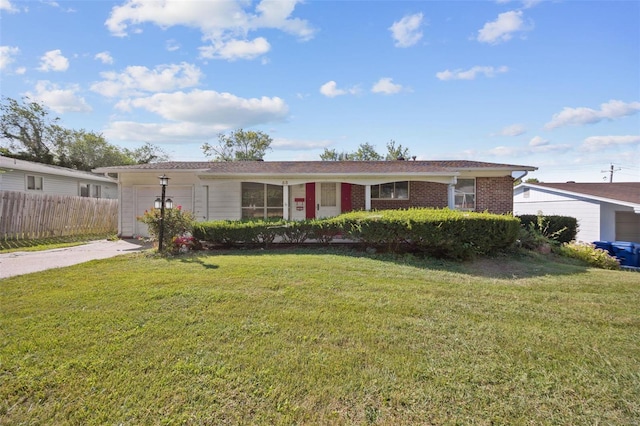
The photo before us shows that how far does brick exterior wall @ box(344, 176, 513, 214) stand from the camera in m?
12.7

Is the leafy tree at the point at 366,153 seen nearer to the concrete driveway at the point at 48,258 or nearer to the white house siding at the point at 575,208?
the white house siding at the point at 575,208

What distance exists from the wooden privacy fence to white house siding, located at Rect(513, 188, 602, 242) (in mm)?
22380

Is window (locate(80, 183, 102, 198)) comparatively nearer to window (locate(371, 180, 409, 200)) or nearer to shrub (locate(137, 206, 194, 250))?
shrub (locate(137, 206, 194, 250))

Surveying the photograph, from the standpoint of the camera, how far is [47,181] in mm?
17734

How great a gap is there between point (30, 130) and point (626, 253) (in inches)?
1733

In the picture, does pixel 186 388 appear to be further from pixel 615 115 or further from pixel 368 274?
pixel 615 115

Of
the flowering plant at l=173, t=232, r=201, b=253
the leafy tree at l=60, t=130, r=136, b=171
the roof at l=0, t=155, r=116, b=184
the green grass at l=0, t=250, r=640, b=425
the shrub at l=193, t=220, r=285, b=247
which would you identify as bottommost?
the green grass at l=0, t=250, r=640, b=425

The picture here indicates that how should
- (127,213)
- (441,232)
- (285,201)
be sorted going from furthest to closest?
(127,213) → (285,201) → (441,232)

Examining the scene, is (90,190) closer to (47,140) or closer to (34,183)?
(34,183)

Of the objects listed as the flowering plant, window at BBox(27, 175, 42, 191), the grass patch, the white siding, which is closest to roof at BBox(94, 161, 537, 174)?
the white siding

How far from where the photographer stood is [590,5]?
24.7ft

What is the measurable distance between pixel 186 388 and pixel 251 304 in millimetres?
1671

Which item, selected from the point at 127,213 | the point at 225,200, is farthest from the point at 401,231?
the point at 127,213

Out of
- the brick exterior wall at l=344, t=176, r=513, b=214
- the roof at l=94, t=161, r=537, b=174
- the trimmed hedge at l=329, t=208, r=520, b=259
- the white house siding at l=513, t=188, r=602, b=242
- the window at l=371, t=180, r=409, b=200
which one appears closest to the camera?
the trimmed hedge at l=329, t=208, r=520, b=259
